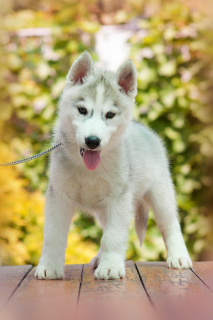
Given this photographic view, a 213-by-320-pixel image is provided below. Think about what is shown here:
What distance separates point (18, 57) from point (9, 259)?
2.30 meters

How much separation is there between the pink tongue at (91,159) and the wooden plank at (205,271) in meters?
0.98

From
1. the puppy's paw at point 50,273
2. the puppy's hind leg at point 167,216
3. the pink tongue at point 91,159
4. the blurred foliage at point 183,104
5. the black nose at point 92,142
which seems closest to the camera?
the black nose at point 92,142

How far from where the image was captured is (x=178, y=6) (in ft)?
17.9

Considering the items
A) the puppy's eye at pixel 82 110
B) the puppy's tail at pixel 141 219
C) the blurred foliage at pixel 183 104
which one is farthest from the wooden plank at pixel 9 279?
the blurred foliage at pixel 183 104

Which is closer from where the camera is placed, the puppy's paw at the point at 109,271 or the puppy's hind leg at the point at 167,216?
the puppy's paw at the point at 109,271

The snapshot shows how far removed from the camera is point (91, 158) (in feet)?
9.96

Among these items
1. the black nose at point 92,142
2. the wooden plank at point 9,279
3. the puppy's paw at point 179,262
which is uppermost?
the black nose at point 92,142

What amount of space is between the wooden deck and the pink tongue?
70 centimetres

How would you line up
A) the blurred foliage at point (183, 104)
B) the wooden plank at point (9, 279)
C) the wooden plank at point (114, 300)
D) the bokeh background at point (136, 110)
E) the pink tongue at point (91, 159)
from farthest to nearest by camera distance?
the blurred foliage at point (183, 104), the bokeh background at point (136, 110), the pink tongue at point (91, 159), the wooden plank at point (9, 279), the wooden plank at point (114, 300)

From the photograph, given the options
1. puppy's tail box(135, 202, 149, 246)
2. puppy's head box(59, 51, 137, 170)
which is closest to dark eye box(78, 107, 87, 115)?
puppy's head box(59, 51, 137, 170)

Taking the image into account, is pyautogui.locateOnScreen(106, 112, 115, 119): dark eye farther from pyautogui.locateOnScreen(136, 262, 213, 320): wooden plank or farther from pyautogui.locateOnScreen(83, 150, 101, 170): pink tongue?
pyautogui.locateOnScreen(136, 262, 213, 320): wooden plank

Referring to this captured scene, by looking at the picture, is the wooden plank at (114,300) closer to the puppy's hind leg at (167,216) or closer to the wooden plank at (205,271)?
the wooden plank at (205,271)

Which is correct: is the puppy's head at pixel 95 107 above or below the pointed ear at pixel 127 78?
below

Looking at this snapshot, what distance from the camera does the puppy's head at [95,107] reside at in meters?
2.96
